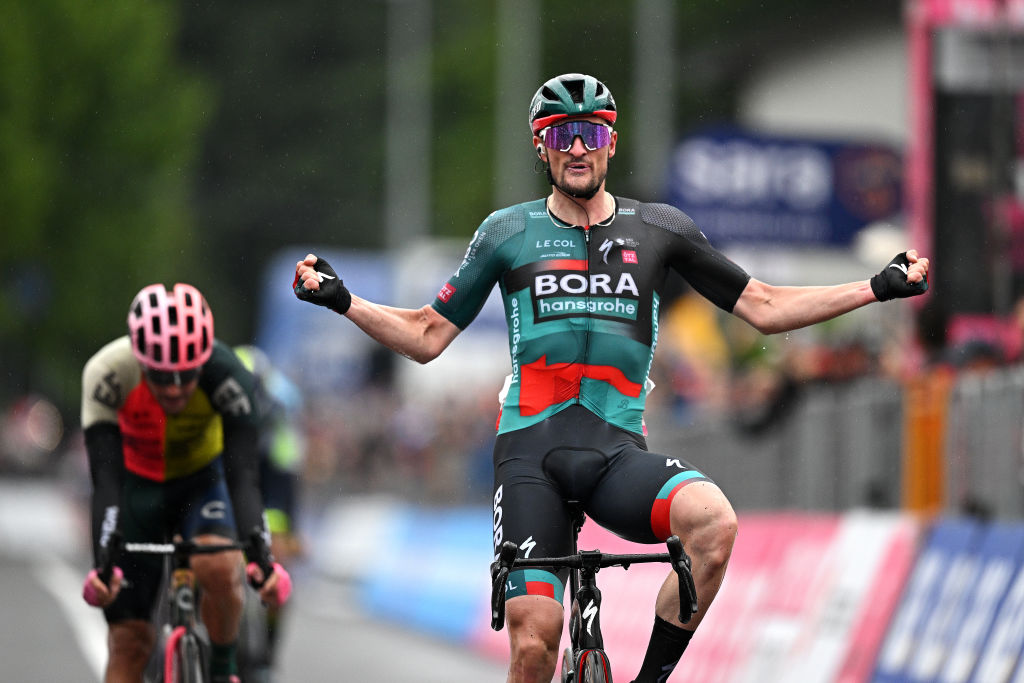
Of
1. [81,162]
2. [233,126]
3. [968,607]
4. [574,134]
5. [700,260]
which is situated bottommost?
[968,607]

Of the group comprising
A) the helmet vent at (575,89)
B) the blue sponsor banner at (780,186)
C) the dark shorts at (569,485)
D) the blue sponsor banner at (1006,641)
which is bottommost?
the blue sponsor banner at (1006,641)

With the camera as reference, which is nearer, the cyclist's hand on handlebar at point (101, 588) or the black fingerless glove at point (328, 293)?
the black fingerless glove at point (328, 293)

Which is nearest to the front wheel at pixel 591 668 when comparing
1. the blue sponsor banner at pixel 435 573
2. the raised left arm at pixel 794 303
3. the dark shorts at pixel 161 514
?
the raised left arm at pixel 794 303

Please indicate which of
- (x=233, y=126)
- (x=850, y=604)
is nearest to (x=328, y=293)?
(x=850, y=604)

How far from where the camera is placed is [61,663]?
1511cm

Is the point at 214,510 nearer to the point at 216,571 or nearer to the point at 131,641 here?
the point at 216,571

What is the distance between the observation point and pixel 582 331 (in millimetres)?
6855

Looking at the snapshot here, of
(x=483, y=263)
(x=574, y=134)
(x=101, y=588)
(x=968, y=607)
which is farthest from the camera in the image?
(x=968, y=607)

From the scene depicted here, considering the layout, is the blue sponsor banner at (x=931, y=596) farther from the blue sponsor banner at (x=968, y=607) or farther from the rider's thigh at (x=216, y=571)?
the rider's thigh at (x=216, y=571)

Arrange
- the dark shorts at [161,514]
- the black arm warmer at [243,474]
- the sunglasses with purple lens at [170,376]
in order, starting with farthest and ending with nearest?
the dark shorts at [161,514] → the black arm warmer at [243,474] → the sunglasses with purple lens at [170,376]

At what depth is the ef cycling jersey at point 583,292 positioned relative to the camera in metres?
6.86

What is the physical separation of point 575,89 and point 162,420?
275 cm

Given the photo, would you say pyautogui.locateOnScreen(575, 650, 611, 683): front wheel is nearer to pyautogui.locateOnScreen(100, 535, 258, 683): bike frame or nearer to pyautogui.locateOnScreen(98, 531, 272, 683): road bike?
pyautogui.locateOnScreen(98, 531, 272, 683): road bike

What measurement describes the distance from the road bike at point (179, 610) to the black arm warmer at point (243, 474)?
0.09 meters
